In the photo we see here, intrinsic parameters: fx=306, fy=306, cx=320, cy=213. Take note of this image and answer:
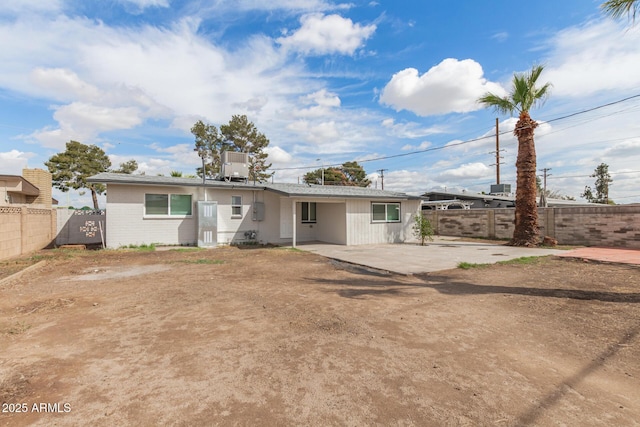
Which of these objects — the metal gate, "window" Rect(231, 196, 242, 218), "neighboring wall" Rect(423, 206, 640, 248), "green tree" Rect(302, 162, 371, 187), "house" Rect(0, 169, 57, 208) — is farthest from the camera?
"green tree" Rect(302, 162, 371, 187)

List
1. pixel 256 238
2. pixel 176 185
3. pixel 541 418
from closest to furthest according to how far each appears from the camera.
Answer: pixel 541 418, pixel 176 185, pixel 256 238

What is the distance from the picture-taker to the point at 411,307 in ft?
17.4

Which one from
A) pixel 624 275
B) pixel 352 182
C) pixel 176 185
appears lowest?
pixel 624 275

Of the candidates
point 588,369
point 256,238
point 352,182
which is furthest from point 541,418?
point 352,182

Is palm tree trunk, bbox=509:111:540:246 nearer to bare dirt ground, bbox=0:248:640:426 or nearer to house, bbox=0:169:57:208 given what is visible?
bare dirt ground, bbox=0:248:640:426

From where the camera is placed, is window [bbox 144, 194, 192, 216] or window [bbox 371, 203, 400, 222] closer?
window [bbox 144, 194, 192, 216]

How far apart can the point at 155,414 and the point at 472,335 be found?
3.73 metres

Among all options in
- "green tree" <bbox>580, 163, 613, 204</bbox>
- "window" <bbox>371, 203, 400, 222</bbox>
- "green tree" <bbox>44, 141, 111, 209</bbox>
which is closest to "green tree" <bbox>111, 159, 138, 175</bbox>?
"green tree" <bbox>44, 141, 111, 209</bbox>

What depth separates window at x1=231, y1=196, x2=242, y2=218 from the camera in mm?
14914

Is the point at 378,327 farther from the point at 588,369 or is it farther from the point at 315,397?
the point at 588,369

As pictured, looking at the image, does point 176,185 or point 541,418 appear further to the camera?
point 176,185

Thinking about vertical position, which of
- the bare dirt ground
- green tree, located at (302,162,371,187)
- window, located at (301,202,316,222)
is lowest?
the bare dirt ground

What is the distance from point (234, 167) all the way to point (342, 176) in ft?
98.6

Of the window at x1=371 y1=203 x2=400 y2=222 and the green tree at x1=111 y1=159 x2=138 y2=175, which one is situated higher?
the green tree at x1=111 y1=159 x2=138 y2=175
